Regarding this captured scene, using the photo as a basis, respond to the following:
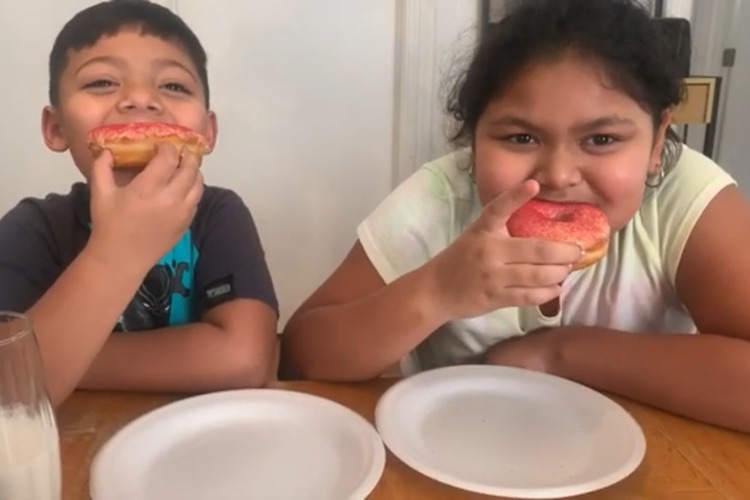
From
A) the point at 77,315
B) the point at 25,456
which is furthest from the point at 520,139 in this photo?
the point at 25,456

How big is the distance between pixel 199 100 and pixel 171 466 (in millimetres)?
575

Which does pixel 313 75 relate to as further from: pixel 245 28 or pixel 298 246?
pixel 298 246

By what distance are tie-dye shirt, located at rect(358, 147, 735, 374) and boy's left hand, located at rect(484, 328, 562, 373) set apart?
0.37 ft

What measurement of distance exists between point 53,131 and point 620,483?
0.90m

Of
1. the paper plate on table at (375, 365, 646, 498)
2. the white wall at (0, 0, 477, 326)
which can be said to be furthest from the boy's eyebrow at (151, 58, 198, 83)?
the white wall at (0, 0, 477, 326)

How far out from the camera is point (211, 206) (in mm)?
1183

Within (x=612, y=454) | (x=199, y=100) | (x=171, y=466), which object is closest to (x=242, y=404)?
(x=171, y=466)

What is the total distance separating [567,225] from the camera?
91 centimetres

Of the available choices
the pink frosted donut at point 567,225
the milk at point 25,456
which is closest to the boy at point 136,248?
the milk at point 25,456

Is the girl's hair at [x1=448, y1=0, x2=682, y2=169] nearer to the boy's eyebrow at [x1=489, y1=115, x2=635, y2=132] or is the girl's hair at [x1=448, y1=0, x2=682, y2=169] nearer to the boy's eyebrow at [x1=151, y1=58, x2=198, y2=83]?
the boy's eyebrow at [x1=489, y1=115, x2=635, y2=132]

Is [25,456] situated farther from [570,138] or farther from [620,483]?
[570,138]

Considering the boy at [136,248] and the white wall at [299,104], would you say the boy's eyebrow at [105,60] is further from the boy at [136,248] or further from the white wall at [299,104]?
the white wall at [299,104]

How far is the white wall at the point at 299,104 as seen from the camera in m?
2.51

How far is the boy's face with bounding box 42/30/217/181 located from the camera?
1021 millimetres
